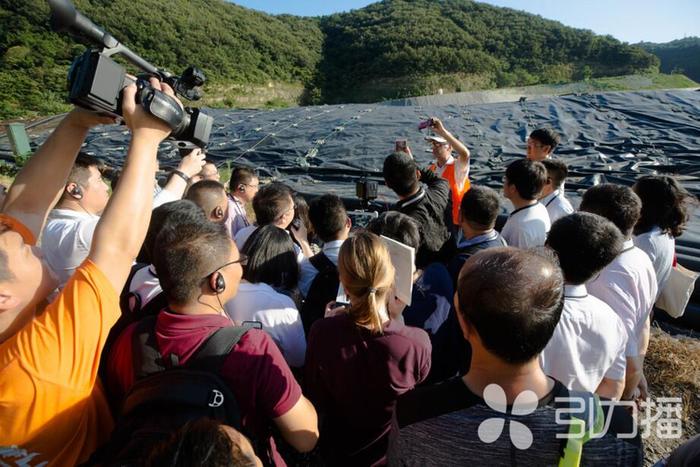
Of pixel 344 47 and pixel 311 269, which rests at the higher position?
pixel 344 47

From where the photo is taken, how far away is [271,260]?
2.35 m

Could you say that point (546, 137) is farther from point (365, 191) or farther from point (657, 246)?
point (365, 191)

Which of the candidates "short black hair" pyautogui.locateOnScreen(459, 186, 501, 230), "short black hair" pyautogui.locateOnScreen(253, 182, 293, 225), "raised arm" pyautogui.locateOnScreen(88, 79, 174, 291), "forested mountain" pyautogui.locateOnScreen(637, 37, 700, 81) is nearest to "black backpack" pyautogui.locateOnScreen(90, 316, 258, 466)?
"raised arm" pyautogui.locateOnScreen(88, 79, 174, 291)

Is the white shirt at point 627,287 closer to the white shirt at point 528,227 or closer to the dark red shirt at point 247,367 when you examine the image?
the white shirt at point 528,227

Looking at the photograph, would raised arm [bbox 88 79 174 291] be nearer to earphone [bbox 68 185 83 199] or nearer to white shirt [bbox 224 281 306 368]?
white shirt [bbox 224 281 306 368]

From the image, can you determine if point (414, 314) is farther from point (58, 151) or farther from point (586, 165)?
point (586, 165)

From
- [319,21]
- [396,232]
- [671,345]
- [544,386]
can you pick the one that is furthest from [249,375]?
[319,21]

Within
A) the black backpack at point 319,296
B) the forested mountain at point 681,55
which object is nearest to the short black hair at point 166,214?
the black backpack at point 319,296

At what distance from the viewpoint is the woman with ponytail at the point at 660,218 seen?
2.62 metres

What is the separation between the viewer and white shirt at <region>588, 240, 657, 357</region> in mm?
2125

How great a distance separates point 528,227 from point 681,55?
216 ft

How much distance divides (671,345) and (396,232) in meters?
2.65

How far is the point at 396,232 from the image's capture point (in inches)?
97.9

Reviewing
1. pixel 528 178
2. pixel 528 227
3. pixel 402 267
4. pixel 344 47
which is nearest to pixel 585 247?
pixel 402 267
